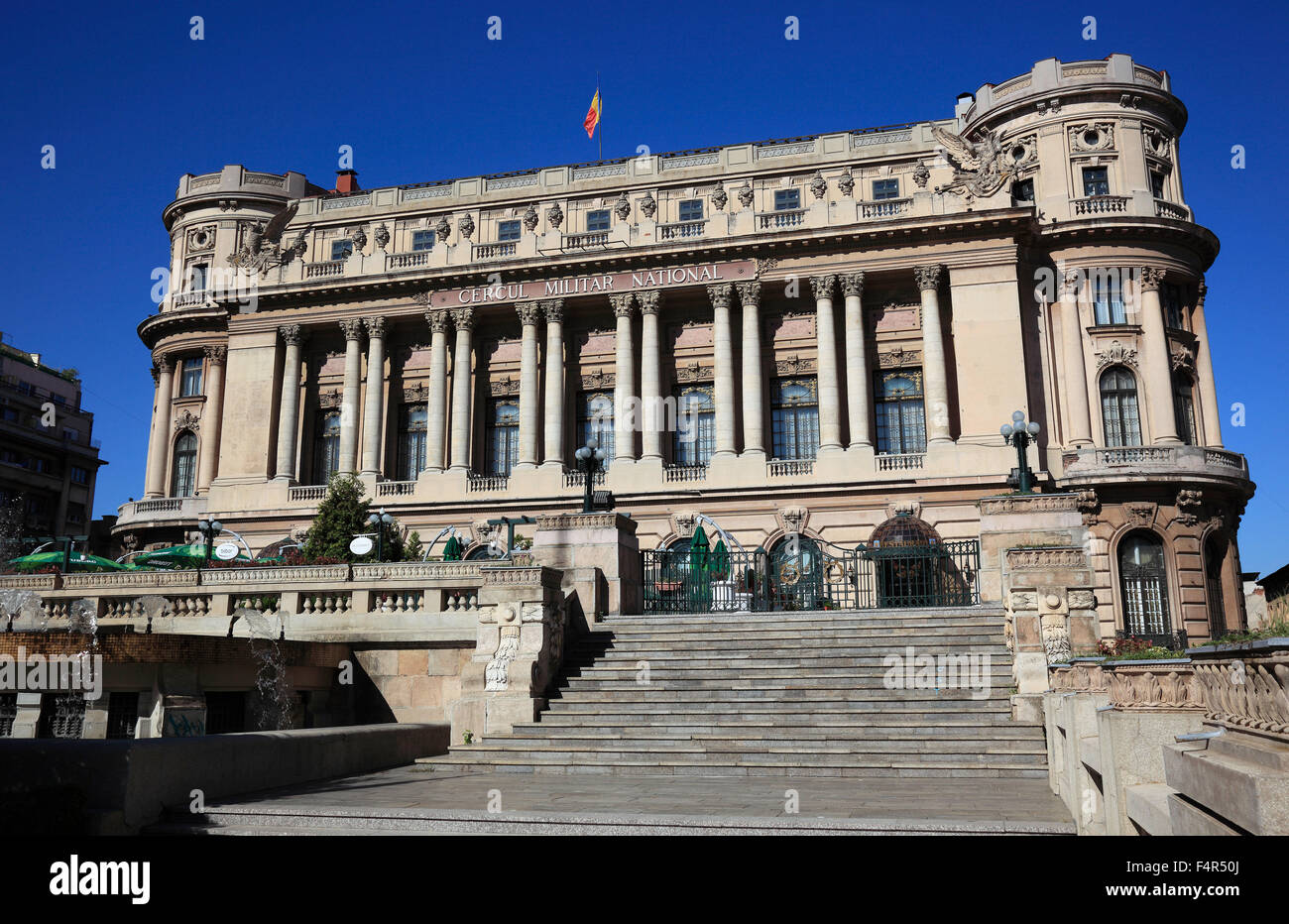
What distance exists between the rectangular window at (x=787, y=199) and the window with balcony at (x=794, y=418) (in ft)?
24.7

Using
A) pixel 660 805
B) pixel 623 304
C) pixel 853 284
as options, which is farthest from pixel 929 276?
pixel 660 805

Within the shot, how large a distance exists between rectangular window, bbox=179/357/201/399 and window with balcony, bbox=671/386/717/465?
2420 cm

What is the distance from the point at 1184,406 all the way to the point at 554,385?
2502 centimetres

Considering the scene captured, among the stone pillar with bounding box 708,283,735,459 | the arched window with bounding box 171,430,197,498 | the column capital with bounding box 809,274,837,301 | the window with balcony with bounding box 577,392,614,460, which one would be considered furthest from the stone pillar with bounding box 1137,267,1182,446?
the arched window with bounding box 171,430,197,498

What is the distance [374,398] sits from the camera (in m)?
44.2

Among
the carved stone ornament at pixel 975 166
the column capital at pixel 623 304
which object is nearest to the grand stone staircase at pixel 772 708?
the column capital at pixel 623 304

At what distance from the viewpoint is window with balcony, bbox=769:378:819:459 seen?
41.3 metres

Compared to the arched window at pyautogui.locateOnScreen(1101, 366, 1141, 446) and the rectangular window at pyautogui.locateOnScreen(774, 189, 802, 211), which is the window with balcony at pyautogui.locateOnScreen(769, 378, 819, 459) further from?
the arched window at pyautogui.locateOnScreen(1101, 366, 1141, 446)

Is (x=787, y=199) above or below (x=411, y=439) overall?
above

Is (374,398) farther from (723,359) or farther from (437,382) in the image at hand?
(723,359)
